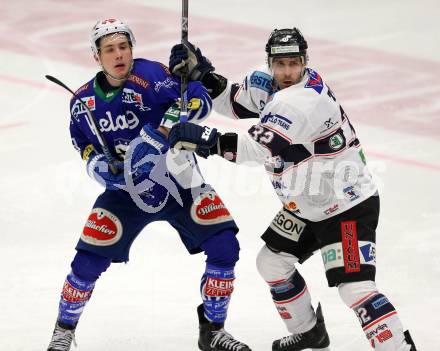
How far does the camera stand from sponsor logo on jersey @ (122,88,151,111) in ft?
18.2

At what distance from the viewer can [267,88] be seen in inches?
223

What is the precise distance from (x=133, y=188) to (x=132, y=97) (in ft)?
1.57

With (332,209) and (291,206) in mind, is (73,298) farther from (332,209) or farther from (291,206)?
(332,209)

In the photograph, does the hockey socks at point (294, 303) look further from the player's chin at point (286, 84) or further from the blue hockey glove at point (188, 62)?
the blue hockey glove at point (188, 62)

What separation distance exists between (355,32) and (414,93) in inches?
65.7

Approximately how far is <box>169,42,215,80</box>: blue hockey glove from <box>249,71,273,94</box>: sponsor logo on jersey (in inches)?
10.6

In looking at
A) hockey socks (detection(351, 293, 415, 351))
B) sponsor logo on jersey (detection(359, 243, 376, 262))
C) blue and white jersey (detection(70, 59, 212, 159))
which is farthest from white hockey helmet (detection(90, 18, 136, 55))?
hockey socks (detection(351, 293, 415, 351))

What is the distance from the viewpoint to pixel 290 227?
566 centimetres

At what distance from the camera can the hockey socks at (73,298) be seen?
18.6 ft

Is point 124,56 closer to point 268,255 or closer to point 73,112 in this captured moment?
point 73,112

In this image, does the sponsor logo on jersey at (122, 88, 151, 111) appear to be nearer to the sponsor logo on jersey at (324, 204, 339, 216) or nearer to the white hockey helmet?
the white hockey helmet

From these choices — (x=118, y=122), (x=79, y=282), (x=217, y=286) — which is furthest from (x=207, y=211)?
(x=79, y=282)

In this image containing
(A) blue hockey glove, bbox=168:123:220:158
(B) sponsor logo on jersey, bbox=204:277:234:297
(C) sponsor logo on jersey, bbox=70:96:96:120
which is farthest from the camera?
(B) sponsor logo on jersey, bbox=204:277:234:297

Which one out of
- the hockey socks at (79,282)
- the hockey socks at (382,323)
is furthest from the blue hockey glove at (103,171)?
the hockey socks at (382,323)
